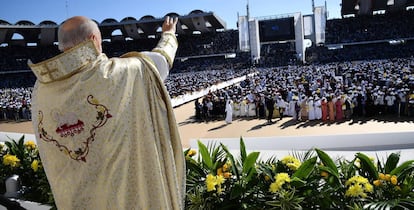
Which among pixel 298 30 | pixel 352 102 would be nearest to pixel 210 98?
pixel 352 102

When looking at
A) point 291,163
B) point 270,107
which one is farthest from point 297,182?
point 270,107

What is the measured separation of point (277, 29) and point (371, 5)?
11722 millimetres

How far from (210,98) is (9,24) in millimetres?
40829

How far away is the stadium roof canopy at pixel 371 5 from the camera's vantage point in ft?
157

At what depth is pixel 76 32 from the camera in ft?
5.30

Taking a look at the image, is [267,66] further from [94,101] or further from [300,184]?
[94,101]

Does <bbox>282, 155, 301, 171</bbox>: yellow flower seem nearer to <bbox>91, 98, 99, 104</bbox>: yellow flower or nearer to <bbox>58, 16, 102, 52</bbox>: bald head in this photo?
<bbox>91, 98, 99, 104</bbox>: yellow flower

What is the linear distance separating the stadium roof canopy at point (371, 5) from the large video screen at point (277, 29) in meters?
7.34

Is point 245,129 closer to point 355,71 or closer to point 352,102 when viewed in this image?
point 352,102

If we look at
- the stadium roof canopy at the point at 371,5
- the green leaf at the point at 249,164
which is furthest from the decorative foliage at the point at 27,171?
the stadium roof canopy at the point at 371,5

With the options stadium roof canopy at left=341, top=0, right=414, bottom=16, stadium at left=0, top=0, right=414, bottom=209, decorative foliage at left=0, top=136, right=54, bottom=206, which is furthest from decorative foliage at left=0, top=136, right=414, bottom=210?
stadium roof canopy at left=341, top=0, right=414, bottom=16

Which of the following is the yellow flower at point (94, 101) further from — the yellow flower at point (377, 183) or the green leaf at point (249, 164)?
the yellow flower at point (377, 183)

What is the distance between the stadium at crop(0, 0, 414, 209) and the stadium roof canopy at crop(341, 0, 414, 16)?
0.48 feet

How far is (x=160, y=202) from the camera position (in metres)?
1.72
